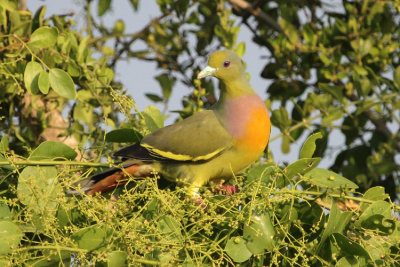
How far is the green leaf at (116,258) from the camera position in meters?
1.81

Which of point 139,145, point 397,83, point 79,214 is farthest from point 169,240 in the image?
point 397,83

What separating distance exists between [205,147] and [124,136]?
38cm

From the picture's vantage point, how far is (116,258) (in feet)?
5.98

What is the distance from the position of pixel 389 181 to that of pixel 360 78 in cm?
73

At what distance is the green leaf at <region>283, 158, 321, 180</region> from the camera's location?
2.15 m

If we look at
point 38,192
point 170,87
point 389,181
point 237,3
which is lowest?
point 389,181

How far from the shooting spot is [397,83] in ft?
11.3

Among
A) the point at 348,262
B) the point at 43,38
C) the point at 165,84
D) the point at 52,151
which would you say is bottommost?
the point at 165,84

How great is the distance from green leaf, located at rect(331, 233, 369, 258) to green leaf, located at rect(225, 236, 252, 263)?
0.29 meters

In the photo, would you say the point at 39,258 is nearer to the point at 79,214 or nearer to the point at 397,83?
the point at 79,214

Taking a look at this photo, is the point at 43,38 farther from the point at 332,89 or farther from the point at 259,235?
the point at 332,89

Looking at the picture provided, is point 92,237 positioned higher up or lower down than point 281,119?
higher up

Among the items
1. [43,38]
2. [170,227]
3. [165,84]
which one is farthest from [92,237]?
[165,84]

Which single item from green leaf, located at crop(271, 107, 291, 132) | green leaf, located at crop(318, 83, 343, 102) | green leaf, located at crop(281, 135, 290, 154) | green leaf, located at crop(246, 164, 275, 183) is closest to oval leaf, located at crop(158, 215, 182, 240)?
green leaf, located at crop(246, 164, 275, 183)
